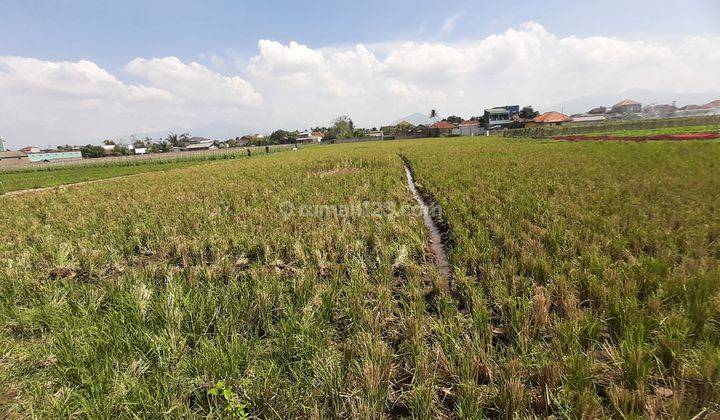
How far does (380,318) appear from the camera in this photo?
3.03 metres

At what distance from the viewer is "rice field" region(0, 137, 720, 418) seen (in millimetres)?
2051

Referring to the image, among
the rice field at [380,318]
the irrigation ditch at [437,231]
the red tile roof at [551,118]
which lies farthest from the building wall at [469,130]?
the rice field at [380,318]

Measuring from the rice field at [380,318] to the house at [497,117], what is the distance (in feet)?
311

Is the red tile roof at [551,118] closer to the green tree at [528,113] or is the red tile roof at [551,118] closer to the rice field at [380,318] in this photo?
the green tree at [528,113]

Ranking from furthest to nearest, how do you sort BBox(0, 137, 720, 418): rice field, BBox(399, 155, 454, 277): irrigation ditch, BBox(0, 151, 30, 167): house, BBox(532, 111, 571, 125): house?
BBox(532, 111, 571, 125): house → BBox(0, 151, 30, 167): house → BBox(399, 155, 454, 277): irrigation ditch → BBox(0, 137, 720, 418): rice field

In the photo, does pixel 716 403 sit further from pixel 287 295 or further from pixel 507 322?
pixel 287 295

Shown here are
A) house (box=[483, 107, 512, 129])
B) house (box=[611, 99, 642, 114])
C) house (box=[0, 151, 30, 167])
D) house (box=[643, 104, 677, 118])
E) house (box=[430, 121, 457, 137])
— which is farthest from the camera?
house (box=[611, 99, 642, 114])

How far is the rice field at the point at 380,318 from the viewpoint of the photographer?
205cm

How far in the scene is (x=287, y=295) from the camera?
3512mm

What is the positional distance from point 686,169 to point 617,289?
9555mm

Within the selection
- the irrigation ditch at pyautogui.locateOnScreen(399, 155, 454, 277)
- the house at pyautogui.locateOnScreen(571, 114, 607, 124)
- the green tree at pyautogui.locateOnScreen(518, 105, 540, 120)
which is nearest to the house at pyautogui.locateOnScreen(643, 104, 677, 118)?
the house at pyautogui.locateOnScreen(571, 114, 607, 124)

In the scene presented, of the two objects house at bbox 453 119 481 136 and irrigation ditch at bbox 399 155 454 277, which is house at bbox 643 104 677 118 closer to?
house at bbox 453 119 481 136

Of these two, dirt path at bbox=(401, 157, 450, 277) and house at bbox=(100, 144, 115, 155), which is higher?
house at bbox=(100, 144, 115, 155)

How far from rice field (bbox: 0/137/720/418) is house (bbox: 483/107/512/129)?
94754mm
